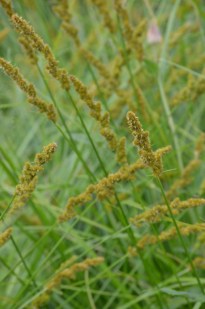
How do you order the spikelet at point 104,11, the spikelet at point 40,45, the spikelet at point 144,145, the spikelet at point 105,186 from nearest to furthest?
the spikelet at point 144,145, the spikelet at point 40,45, the spikelet at point 105,186, the spikelet at point 104,11

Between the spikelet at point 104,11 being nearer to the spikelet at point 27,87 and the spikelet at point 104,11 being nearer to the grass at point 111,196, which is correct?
the grass at point 111,196

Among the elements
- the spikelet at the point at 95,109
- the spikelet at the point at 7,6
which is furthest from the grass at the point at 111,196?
the spikelet at the point at 7,6

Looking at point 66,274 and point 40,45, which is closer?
point 40,45

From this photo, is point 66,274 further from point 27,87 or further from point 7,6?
point 7,6

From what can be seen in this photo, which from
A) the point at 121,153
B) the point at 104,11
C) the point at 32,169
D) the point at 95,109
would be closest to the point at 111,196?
the point at 121,153

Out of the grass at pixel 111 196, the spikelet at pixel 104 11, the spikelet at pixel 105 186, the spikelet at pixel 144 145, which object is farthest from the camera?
the spikelet at pixel 104 11

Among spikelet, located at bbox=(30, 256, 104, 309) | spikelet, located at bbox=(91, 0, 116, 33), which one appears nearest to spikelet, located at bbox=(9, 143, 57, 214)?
spikelet, located at bbox=(30, 256, 104, 309)

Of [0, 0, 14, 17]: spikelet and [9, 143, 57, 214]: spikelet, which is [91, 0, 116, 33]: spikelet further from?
[9, 143, 57, 214]: spikelet

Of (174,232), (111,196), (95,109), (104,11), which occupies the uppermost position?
(104,11)

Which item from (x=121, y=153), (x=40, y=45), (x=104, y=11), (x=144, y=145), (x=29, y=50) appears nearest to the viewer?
(x=144, y=145)
